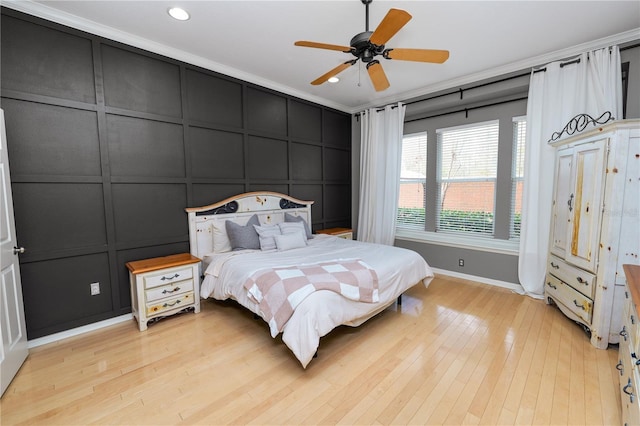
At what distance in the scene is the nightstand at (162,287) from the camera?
8.56ft

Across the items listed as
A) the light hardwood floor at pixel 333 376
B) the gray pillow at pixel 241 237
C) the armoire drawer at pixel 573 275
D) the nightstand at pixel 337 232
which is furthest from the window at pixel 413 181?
the gray pillow at pixel 241 237

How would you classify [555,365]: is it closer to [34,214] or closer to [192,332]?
[192,332]

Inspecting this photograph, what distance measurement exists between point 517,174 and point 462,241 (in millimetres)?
1169

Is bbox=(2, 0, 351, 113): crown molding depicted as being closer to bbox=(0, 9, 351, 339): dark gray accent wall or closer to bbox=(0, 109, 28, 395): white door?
bbox=(0, 9, 351, 339): dark gray accent wall

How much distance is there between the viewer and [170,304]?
278 cm

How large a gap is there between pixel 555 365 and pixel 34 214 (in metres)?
4.43

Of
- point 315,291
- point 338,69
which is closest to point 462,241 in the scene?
point 315,291

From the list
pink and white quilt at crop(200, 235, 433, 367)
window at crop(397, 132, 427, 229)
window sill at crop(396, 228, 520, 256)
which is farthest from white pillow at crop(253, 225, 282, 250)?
window at crop(397, 132, 427, 229)

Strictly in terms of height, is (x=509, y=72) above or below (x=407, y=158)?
above

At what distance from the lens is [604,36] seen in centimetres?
272

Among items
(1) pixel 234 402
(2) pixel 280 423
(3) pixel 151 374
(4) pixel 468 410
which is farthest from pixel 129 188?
(4) pixel 468 410

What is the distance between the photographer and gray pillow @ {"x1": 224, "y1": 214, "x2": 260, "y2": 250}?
11.0 feet

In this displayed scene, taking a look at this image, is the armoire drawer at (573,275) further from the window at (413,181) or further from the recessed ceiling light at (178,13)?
the recessed ceiling light at (178,13)

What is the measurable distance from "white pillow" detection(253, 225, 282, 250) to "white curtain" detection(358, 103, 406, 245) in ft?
6.29
